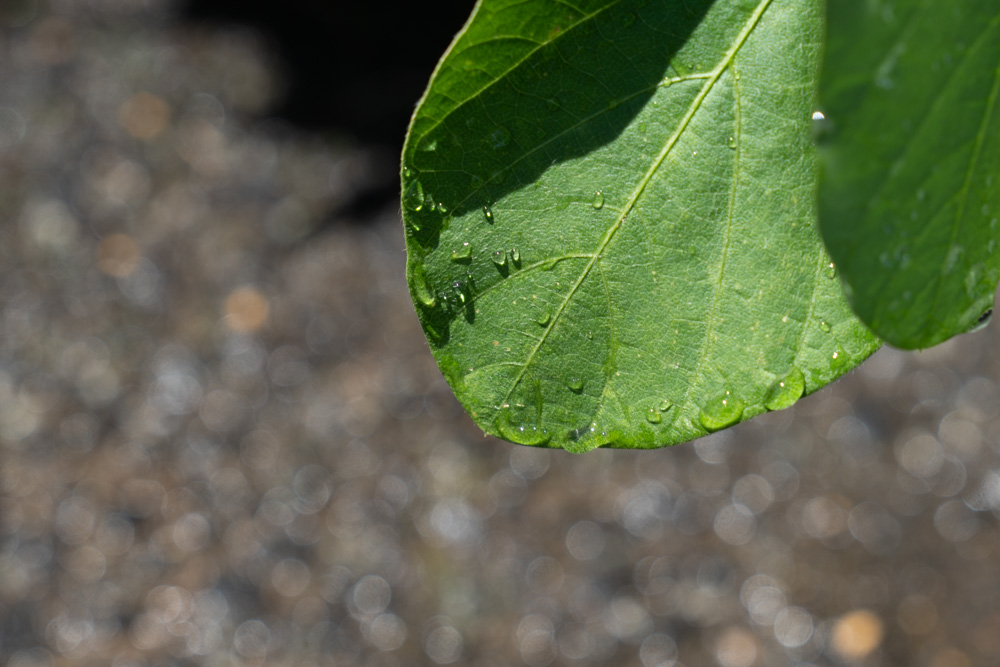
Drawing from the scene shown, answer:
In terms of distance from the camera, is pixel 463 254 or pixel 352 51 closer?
pixel 463 254

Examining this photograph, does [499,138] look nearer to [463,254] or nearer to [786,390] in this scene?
[463,254]

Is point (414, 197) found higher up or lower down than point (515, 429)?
higher up

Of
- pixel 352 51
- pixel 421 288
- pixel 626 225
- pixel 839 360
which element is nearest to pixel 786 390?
pixel 839 360

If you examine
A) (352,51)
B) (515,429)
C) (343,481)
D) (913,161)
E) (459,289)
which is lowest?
(343,481)

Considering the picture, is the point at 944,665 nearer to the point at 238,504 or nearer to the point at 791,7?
the point at 238,504

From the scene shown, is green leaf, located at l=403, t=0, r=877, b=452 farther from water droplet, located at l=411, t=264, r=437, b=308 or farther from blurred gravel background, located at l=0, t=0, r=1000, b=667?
blurred gravel background, located at l=0, t=0, r=1000, b=667

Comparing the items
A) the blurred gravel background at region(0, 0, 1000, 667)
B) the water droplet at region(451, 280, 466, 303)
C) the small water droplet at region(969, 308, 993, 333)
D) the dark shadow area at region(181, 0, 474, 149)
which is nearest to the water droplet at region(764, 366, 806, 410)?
the small water droplet at region(969, 308, 993, 333)
